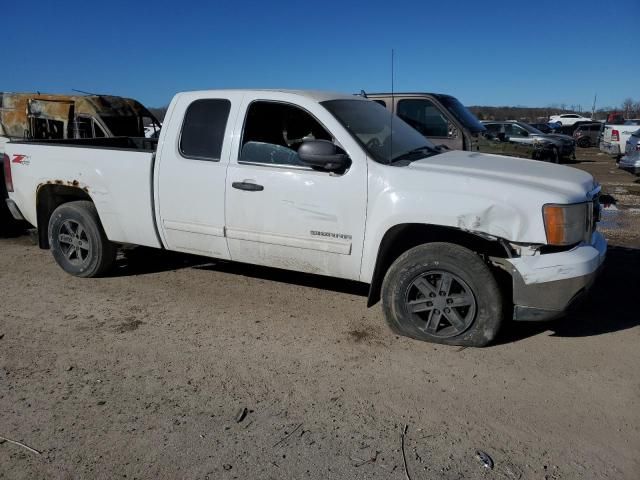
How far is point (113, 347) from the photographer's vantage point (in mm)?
4086

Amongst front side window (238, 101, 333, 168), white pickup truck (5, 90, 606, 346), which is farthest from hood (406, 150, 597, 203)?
front side window (238, 101, 333, 168)

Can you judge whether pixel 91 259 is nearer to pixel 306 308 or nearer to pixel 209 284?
pixel 209 284

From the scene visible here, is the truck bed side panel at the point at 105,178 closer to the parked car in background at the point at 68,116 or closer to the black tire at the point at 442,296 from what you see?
the black tire at the point at 442,296

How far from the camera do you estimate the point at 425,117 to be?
898cm

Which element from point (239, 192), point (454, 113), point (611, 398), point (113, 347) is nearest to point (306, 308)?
point (239, 192)

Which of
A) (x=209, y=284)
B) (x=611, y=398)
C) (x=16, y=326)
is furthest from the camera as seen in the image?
(x=209, y=284)

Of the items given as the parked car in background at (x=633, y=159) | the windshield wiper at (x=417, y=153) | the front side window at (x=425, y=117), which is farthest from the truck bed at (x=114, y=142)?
the parked car in background at (x=633, y=159)

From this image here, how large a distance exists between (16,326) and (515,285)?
12.8ft

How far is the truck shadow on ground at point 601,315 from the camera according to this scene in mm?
4316

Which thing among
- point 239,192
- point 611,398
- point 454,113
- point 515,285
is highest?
point 454,113

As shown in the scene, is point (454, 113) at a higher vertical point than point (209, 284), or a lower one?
higher

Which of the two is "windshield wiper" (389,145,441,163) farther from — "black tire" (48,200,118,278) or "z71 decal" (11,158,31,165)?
"z71 decal" (11,158,31,165)

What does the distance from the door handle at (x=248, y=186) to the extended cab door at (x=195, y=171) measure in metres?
0.15

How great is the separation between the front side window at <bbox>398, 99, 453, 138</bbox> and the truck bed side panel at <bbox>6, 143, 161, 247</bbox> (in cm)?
522
